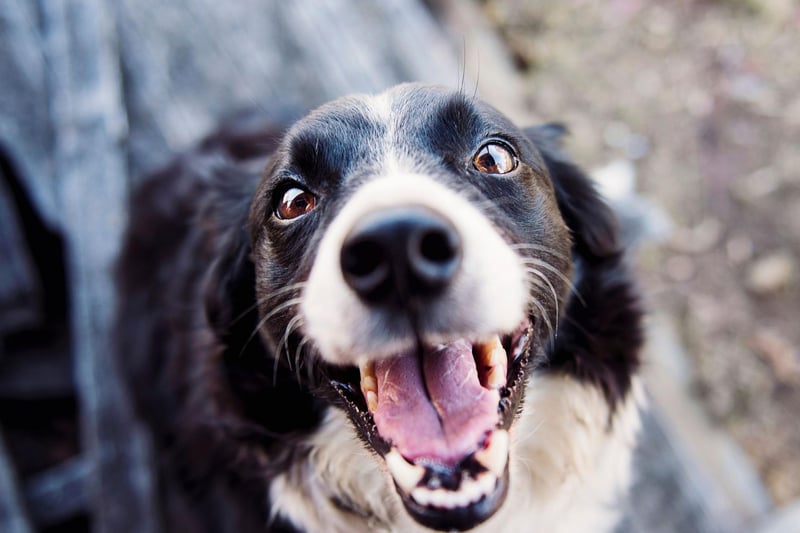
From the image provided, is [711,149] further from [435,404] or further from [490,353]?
[435,404]

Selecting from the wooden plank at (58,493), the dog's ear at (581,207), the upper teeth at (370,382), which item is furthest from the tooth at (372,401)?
the wooden plank at (58,493)

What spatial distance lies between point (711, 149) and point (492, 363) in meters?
2.84

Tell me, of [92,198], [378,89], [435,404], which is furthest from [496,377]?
[92,198]

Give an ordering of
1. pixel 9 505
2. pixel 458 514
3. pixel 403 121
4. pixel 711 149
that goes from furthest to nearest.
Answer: pixel 711 149 → pixel 9 505 → pixel 403 121 → pixel 458 514

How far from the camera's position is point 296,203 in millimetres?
1491

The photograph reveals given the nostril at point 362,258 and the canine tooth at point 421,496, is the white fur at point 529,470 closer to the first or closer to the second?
the canine tooth at point 421,496

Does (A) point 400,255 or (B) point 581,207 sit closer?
(A) point 400,255

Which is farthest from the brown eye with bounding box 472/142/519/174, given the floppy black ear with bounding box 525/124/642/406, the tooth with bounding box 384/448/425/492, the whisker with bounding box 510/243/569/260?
the tooth with bounding box 384/448/425/492

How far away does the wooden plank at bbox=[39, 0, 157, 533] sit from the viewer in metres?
2.43

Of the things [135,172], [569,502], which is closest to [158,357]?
[135,172]

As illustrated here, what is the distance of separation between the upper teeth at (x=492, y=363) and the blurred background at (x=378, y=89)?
87 cm

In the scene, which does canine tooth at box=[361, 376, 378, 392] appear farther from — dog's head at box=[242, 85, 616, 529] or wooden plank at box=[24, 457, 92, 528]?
wooden plank at box=[24, 457, 92, 528]

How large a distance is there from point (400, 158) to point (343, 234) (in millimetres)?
337

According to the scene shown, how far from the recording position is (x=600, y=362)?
1.75 metres
